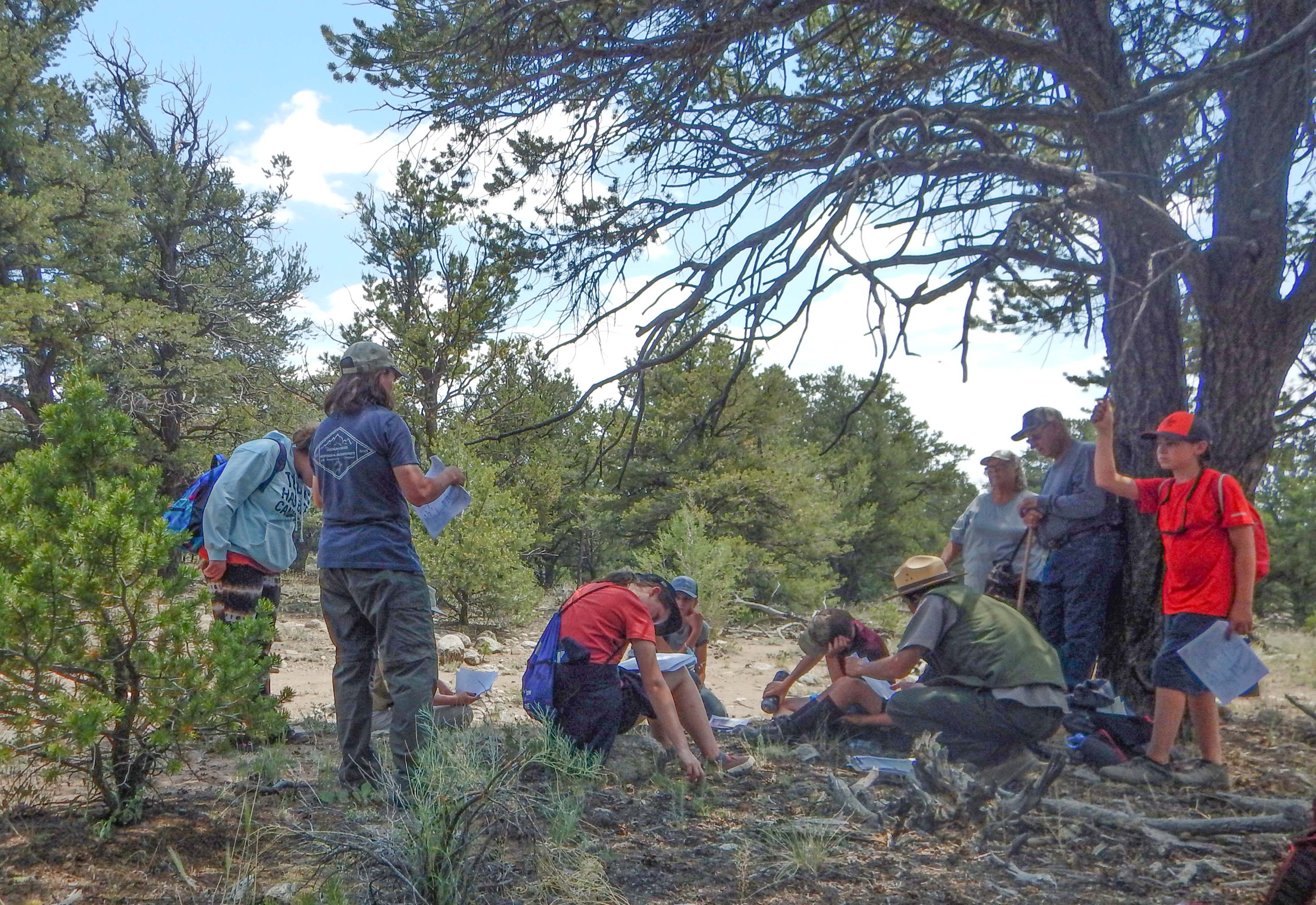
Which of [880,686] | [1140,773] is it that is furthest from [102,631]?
[1140,773]

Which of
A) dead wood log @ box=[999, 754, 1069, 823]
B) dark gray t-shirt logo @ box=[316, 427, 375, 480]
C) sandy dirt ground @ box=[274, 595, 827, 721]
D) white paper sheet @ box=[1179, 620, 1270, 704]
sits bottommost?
sandy dirt ground @ box=[274, 595, 827, 721]

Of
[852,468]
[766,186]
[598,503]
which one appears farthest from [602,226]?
[852,468]

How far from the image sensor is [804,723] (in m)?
4.96

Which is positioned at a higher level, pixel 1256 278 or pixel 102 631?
pixel 1256 278

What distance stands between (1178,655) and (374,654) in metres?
3.36

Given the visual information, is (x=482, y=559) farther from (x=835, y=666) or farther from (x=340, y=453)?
(x=340, y=453)

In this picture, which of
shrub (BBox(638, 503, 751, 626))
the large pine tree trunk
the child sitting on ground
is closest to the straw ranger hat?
the child sitting on ground

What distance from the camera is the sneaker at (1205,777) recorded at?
4.07 metres

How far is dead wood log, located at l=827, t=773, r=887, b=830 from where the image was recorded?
11.1 feet

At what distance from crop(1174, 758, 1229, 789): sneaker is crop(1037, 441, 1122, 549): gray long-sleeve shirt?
51.1 inches

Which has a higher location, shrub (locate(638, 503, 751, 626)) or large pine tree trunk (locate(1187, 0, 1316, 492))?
large pine tree trunk (locate(1187, 0, 1316, 492))

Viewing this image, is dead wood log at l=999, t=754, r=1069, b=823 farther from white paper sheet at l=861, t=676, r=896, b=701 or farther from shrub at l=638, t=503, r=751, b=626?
shrub at l=638, t=503, r=751, b=626

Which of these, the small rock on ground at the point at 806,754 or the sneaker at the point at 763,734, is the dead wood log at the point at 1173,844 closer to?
the small rock on ground at the point at 806,754

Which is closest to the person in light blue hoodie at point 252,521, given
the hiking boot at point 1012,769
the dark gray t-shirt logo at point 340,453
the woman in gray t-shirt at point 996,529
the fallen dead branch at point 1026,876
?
the dark gray t-shirt logo at point 340,453
